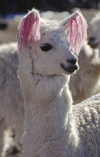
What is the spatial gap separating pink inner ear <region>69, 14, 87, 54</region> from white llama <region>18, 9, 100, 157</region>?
1.5 inches

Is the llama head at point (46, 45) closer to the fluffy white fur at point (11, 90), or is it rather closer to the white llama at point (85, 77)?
the fluffy white fur at point (11, 90)

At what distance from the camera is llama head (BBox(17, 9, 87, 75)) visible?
2.04 metres

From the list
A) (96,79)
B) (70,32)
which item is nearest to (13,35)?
(96,79)

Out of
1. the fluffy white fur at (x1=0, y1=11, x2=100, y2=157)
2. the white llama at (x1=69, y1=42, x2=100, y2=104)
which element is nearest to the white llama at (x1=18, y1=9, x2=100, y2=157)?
the fluffy white fur at (x1=0, y1=11, x2=100, y2=157)

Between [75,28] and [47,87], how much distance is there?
1.75 feet

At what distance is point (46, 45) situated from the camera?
2084 mm

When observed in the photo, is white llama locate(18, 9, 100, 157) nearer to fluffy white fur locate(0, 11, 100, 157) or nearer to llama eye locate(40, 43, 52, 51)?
llama eye locate(40, 43, 52, 51)

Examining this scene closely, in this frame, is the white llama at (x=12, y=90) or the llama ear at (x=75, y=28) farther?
the white llama at (x=12, y=90)

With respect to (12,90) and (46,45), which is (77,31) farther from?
(12,90)

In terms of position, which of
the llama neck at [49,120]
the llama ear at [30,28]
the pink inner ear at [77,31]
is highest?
the pink inner ear at [77,31]

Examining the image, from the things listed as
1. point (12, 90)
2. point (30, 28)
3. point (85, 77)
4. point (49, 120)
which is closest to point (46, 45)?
point (30, 28)

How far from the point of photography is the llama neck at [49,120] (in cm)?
210

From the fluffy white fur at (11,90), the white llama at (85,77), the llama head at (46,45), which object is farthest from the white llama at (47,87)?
the white llama at (85,77)

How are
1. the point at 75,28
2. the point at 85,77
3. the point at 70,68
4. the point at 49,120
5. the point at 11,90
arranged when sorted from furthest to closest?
the point at 85,77 < the point at 11,90 < the point at 75,28 < the point at 49,120 < the point at 70,68
